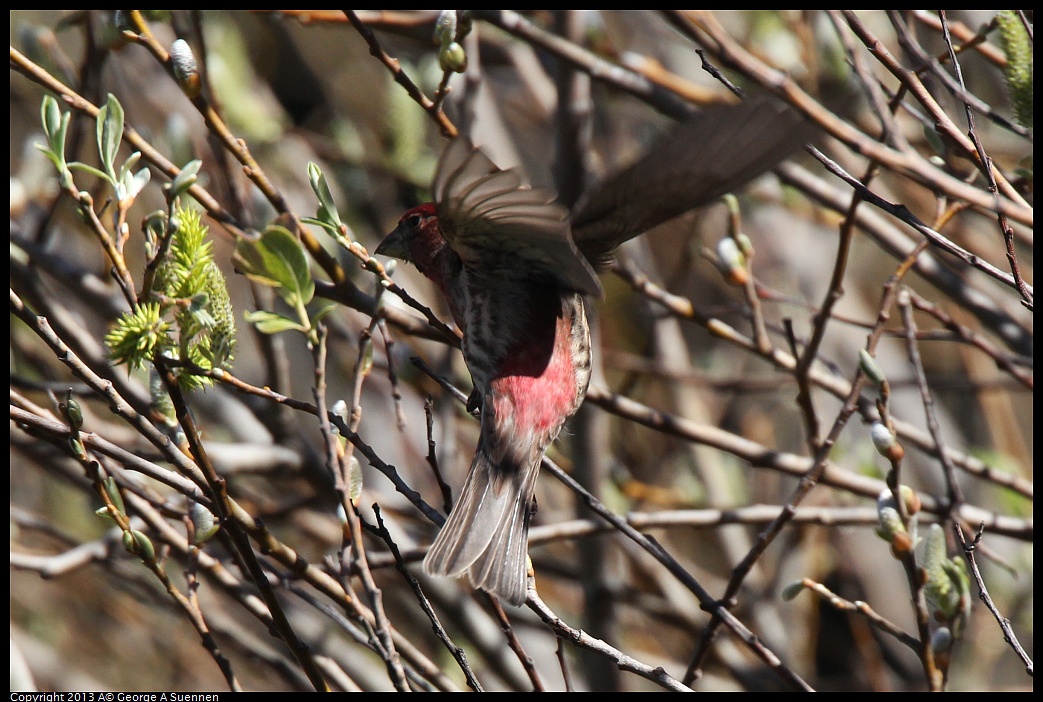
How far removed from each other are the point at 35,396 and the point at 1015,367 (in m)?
4.97

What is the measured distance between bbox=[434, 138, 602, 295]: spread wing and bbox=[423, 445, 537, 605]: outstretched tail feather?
0.67 metres

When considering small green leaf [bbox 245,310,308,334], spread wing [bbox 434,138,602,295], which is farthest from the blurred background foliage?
spread wing [bbox 434,138,602,295]

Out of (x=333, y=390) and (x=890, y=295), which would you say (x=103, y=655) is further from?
(x=890, y=295)

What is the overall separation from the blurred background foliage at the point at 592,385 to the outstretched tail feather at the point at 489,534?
194 millimetres

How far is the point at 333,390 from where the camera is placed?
17.8 ft

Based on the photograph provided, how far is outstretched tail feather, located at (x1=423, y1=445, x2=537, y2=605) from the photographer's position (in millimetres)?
2574

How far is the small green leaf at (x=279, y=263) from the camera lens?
196cm

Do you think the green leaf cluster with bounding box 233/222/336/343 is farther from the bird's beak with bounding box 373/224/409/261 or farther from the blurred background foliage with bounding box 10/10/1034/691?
the bird's beak with bounding box 373/224/409/261

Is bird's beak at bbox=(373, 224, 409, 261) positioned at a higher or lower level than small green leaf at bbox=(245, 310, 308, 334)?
higher

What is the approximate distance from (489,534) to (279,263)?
3.71 ft

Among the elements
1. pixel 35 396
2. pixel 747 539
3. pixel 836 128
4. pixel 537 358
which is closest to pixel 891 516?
pixel 836 128

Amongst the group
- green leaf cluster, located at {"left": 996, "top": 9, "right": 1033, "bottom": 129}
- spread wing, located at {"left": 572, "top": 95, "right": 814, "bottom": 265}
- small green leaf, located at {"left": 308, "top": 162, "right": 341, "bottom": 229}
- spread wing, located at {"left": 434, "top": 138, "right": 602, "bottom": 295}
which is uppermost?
green leaf cluster, located at {"left": 996, "top": 9, "right": 1033, "bottom": 129}

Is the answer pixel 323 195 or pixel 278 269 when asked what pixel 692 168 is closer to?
pixel 323 195

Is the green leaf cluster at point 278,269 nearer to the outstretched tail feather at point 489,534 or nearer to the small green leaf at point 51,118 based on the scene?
the small green leaf at point 51,118
